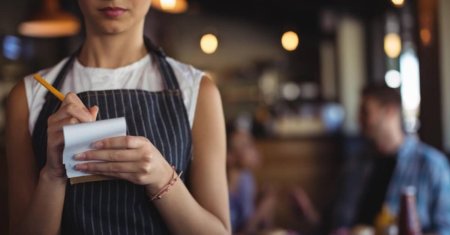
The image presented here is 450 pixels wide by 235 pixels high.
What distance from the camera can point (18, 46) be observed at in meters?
9.69

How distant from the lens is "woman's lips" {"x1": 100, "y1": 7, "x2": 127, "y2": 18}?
126cm

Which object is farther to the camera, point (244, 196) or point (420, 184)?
point (244, 196)

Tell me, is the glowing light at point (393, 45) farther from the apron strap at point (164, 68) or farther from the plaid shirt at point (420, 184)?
the apron strap at point (164, 68)

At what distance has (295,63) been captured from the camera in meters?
13.1

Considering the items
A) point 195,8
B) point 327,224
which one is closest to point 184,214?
point 327,224

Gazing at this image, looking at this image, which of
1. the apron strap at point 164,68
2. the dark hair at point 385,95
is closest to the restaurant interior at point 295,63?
the dark hair at point 385,95

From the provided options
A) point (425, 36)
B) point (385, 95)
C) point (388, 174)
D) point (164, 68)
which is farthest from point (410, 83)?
point (164, 68)

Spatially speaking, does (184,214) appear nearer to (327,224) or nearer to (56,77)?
(56,77)

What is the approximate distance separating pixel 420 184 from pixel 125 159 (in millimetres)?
2689

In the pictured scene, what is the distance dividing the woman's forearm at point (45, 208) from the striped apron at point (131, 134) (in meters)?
0.04

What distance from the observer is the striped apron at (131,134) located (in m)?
1.24

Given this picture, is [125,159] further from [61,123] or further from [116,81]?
[116,81]

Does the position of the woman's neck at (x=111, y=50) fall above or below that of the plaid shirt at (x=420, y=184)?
above

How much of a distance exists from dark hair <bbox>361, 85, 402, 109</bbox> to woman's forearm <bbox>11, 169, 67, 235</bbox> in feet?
10.3
